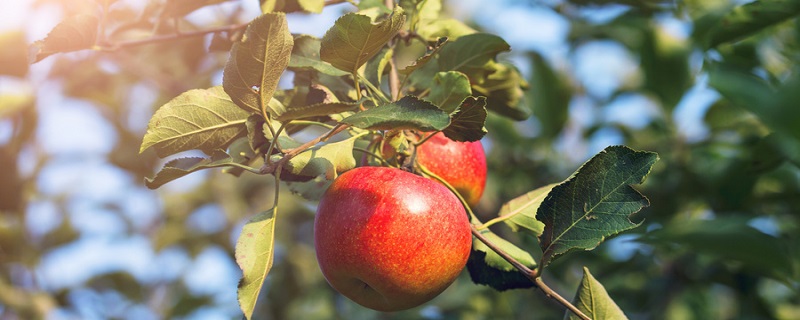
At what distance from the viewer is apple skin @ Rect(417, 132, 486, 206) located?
3.87ft

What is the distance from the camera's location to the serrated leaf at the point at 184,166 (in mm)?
885

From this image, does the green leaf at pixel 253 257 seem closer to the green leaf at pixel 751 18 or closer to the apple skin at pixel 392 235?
the apple skin at pixel 392 235

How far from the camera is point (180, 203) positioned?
372 centimetres

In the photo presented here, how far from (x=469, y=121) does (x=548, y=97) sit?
61.4 inches

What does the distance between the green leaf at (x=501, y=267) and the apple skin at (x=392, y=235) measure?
85 mm

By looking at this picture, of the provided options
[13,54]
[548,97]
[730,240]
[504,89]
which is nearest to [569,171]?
[548,97]

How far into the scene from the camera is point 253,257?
2.95 ft

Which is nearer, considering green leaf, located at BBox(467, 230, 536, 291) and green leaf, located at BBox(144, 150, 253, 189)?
green leaf, located at BBox(144, 150, 253, 189)

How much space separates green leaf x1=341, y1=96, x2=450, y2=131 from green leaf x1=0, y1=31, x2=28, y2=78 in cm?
211

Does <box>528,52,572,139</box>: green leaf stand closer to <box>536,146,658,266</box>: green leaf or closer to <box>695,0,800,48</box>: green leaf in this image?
<box>695,0,800,48</box>: green leaf

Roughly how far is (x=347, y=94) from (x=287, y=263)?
222 centimetres

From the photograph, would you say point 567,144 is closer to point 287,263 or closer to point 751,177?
point 751,177

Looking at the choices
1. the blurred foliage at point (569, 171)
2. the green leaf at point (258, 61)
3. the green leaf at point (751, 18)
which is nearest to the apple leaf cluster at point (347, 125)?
the green leaf at point (258, 61)

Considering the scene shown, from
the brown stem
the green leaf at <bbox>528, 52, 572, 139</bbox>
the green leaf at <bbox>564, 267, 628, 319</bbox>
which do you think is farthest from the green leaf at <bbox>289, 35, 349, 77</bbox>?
the green leaf at <bbox>528, 52, 572, 139</bbox>
